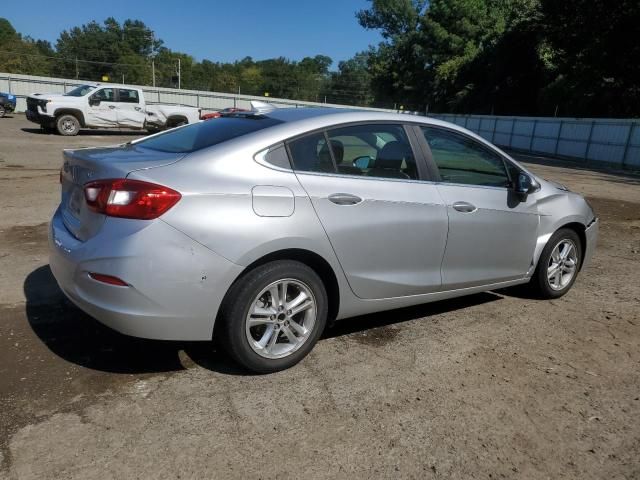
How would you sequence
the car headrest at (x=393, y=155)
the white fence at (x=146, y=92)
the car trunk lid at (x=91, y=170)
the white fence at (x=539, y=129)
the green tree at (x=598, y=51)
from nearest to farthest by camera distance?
1. the car trunk lid at (x=91, y=170)
2. the car headrest at (x=393, y=155)
3. the white fence at (x=539, y=129)
4. the green tree at (x=598, y=51)
5. the white fence at (x=146, y=92)

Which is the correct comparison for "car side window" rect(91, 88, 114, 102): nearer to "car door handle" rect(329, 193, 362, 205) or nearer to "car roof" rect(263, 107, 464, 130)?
"car roof" rect(263, 107, 464, 130)

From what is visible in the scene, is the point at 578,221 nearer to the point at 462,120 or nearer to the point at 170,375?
the point at 170,375

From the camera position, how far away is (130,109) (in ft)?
70.6

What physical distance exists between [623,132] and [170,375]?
26.1 meters

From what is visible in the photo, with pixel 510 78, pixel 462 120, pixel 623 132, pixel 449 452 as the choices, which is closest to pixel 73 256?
pixel 449 452

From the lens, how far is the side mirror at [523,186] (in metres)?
4.39

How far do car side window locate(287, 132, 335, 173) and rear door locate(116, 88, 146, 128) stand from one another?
64.9 feet

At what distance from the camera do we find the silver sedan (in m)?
2.88

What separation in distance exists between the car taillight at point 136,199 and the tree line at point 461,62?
32129 millimetres

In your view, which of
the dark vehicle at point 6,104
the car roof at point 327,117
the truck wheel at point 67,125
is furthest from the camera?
the dark vehicle at point 6,104

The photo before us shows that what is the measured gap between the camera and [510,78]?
46688 mm

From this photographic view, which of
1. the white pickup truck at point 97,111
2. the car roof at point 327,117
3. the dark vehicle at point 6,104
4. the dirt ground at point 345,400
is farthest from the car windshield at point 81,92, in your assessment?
the car roof at point 327,117

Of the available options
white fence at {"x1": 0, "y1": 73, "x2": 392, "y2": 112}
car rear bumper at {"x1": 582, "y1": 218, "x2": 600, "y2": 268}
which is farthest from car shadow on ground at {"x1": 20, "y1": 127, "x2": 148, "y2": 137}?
car rear bumper at {"x1": 582, "y1": 218, "x2": 600, "y2": 268}

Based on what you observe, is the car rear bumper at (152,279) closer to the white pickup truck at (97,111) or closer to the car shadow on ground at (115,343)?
the car shadow on ground at (115,343)
